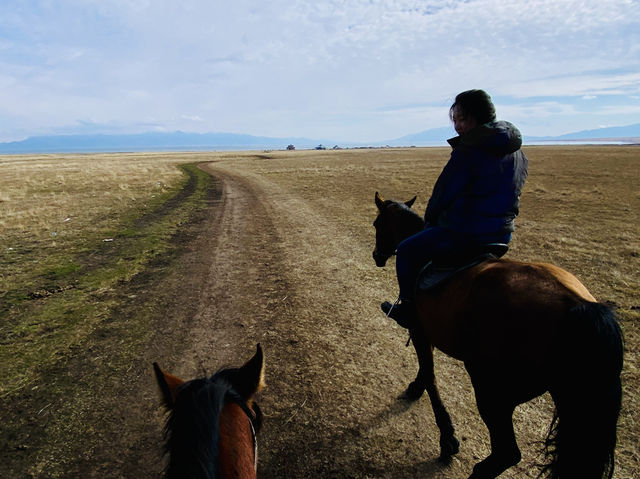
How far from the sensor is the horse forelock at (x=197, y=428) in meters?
1.45

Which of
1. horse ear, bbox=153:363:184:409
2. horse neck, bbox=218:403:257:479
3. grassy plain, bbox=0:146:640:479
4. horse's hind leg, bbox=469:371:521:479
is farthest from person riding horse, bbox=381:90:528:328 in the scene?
grassy plain, bbox=0:146:640:479

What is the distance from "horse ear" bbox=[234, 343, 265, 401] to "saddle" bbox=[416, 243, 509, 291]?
83.4 inches

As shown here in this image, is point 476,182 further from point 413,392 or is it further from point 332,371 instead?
point 332,371

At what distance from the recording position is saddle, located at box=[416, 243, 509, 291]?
11.1ft

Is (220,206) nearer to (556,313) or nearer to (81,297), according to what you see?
(81,297)

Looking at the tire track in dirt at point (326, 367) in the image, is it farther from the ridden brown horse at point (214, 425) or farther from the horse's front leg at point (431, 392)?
the ridden brown horse at point (214, 425)

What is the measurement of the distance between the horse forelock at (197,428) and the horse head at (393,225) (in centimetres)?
364

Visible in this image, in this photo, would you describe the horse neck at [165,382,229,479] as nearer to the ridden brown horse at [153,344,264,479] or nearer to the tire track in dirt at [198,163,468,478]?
the ridden brown horse at [153,344,264,479]

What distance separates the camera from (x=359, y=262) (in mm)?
9828

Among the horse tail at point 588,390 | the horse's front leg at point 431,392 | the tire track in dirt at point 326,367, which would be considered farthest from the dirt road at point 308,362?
the horse tail at point 588,390

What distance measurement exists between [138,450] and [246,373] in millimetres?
2701

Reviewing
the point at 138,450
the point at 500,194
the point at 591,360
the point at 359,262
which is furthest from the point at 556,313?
the point at 359,262

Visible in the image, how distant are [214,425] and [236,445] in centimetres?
17

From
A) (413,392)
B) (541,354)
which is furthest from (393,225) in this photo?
(541,354)
